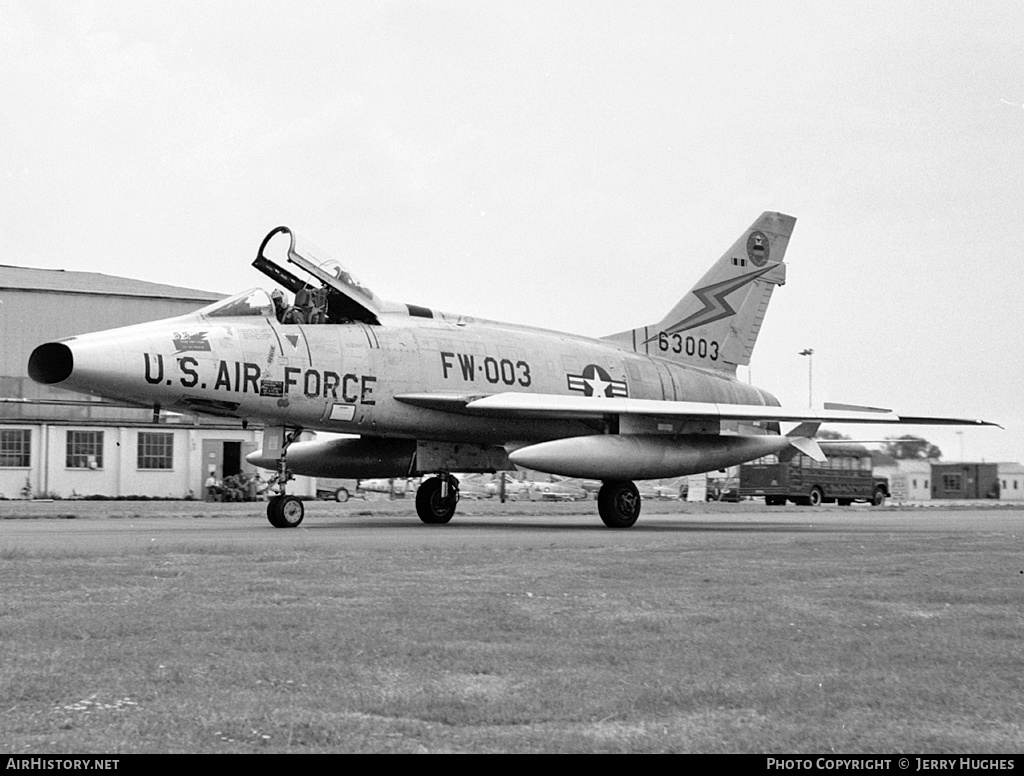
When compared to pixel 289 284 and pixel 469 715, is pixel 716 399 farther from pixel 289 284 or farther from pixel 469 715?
pixel 469 715

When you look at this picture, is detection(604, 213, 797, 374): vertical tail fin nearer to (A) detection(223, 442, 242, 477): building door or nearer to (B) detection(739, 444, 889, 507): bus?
(B) detection(739, 444, 889, 507): bus

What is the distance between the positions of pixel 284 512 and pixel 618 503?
578 cm

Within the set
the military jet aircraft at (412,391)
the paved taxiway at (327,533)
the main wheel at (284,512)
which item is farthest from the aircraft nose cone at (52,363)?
the main wheel at (284,512)

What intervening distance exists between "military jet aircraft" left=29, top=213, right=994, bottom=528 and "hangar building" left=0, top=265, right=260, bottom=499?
24862mm

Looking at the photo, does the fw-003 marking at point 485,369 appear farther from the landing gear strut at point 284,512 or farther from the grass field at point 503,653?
the grass field at point 503,653

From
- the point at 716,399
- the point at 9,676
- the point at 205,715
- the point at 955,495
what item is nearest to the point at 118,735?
the point at 205,715

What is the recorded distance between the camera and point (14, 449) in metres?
44.4

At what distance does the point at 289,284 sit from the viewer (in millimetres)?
19000

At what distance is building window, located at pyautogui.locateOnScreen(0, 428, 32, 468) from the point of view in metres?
44.3

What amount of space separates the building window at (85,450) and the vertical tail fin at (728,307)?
88.1ft

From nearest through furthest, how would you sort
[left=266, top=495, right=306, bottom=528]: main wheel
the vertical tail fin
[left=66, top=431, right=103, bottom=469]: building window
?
[left=266, top=495, right=306, bottom=528]: main wheel < the vertical tail fin < [left=66, top=431, right=103, bottom=469]: building window

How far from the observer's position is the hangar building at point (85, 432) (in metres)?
44.5

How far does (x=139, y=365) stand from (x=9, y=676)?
36.6 feet

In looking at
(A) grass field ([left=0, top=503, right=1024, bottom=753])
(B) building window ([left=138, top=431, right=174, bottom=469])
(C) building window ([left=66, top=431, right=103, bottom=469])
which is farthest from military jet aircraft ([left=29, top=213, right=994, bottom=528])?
(B) building window ([left=138, top=431, right=174, bottom=469])
